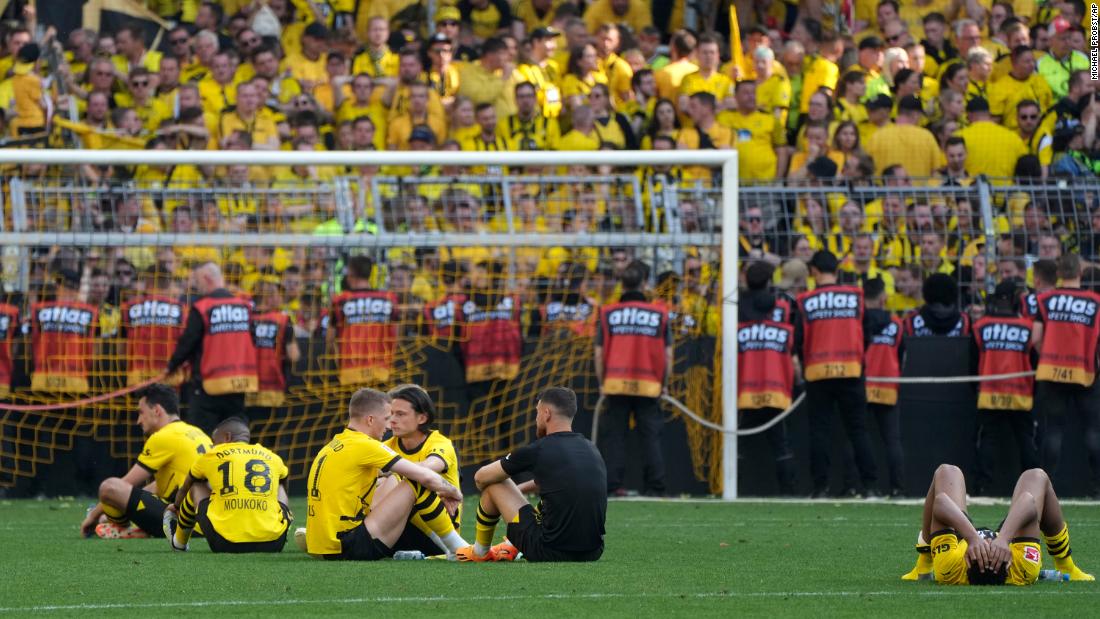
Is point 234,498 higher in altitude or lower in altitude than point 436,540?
higher

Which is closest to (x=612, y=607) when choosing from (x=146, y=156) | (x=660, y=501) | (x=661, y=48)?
(x=660, y=501)

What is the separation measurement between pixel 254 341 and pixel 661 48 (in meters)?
7.74

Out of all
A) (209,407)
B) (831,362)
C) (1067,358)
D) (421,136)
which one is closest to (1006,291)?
(1067,358)

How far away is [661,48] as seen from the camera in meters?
21.1

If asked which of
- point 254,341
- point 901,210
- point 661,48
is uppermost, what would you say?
point 661,48

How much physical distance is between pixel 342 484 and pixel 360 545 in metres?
0.35

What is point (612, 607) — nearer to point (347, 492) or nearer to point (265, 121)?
point (347, 492)

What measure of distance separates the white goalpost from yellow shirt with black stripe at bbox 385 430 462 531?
18.1ft

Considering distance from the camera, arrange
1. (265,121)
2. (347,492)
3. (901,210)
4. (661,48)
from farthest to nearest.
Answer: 1. (661,48)
2. (265,121)
3. (901,210)
4. (347,492)

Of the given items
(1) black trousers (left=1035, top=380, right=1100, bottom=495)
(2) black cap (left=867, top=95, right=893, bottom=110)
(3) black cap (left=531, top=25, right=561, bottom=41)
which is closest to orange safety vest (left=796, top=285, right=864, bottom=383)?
(1) black trousers (left=1035, top=380, right=1100, bottom=495)

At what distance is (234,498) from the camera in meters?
10.1

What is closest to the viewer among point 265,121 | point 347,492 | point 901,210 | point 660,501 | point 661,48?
point 347,492

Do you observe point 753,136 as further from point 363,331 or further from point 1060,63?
point 363,331

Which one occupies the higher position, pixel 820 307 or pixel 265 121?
pixel 265 121
